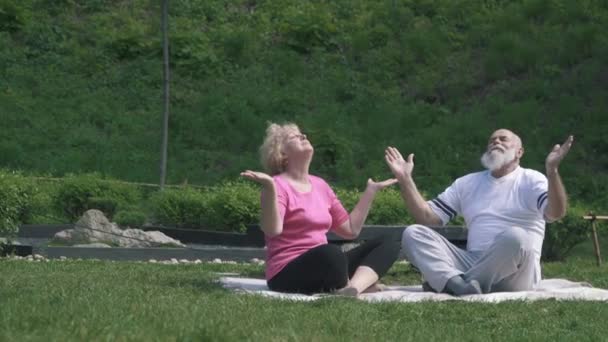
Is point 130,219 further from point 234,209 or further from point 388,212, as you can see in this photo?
point 388,212

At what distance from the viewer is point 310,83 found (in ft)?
63.2

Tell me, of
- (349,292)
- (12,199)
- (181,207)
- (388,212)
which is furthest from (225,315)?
(181,207)

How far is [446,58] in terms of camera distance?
19.5 meters

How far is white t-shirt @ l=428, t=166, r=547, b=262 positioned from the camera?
321 inches

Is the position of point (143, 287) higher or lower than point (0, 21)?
lower

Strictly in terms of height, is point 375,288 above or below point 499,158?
below

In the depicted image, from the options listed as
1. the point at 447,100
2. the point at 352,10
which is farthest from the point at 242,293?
the point at 352,10

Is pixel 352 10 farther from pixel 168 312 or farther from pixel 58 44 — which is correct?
pixel 168 312

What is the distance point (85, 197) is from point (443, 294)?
24.0ft

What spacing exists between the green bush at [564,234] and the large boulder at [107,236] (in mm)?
3761

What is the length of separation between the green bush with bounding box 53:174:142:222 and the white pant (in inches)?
259

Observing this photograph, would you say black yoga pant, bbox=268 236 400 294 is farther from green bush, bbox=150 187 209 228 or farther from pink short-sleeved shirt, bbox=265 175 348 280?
green bush, bbox=150 187 209 228

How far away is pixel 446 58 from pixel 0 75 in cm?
737

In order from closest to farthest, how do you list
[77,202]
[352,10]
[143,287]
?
[143,287]
[77,202]
[352,10]
